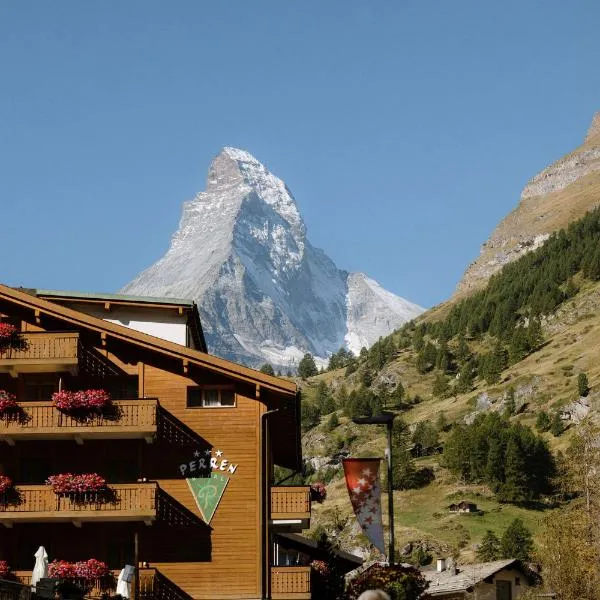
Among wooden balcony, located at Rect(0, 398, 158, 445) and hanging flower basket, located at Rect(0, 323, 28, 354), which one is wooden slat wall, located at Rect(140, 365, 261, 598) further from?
hanging flower basket, located at Rect(0, 323, 28, 354)

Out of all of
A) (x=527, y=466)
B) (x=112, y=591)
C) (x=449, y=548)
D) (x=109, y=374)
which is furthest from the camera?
(x=527, y=466)

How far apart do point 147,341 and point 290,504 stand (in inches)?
303

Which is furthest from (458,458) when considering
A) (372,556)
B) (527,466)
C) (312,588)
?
(312,588)

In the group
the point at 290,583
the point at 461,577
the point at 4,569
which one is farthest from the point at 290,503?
the point at 461,577

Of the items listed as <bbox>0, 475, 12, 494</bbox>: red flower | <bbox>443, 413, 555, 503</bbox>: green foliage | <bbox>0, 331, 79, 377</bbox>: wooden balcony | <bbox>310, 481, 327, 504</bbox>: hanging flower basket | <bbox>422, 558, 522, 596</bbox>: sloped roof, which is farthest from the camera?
<bbox>443, 413, 555, 503</bbox>: green foliage

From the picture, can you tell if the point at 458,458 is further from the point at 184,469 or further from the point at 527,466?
the point at 184,469

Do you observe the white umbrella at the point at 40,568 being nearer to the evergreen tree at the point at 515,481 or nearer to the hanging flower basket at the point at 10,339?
the hanging flower basket at the point at 10,339

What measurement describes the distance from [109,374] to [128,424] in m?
3.19

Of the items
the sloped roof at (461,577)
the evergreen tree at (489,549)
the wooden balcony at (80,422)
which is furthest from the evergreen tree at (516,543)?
the wooden balcony at (80,422)

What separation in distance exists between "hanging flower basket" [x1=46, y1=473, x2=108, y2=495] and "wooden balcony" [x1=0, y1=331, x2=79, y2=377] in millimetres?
4015

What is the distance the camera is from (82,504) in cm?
4494

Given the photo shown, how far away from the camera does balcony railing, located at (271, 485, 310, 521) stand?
1866 inches

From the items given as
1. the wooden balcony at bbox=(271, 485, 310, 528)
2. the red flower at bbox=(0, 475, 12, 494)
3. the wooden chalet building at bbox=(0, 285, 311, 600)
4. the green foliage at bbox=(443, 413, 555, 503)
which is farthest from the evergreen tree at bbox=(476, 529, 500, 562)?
the red flower at bbox=(0, 475, 12, 494)

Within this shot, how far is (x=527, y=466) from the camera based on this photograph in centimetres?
18338
